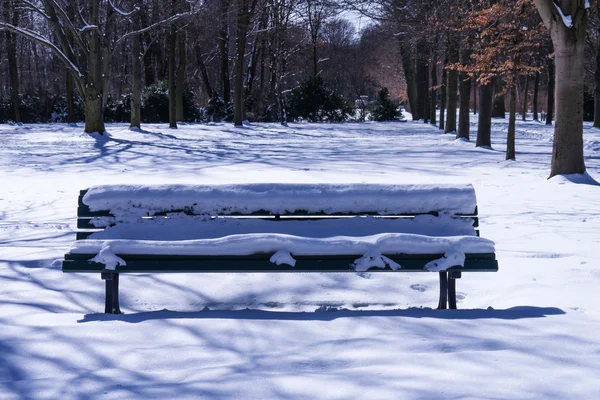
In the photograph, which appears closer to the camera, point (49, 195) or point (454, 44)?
point (49, 195)

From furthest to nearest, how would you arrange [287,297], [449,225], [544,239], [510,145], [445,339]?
1. [510,145]
2. [544,239]
3. [287,297]
4. [449,225]
5. [445,339]

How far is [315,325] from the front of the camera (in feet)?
12.6

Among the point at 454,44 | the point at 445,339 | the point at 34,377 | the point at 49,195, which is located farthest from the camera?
the point at 454,44

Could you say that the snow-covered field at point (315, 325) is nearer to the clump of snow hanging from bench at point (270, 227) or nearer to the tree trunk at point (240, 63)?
the clump of snow hanging from bench at point (270, 227)

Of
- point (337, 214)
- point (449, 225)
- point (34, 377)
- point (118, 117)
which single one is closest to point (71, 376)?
point (34, 377)

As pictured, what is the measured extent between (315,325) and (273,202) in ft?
3.55

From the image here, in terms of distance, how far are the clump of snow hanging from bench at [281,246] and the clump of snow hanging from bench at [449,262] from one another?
3 centimetres

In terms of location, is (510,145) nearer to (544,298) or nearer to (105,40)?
(544,298)

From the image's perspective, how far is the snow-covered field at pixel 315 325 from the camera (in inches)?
115

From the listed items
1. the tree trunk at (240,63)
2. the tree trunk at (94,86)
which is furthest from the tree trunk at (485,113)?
the tree trunk at (240,63)

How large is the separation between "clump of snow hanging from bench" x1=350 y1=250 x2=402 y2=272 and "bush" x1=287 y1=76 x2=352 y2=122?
3695 cm

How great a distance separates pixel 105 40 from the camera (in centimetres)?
2356

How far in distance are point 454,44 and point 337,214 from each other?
19.7 metres

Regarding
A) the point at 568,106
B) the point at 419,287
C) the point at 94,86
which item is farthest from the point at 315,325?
the point at 94,86
